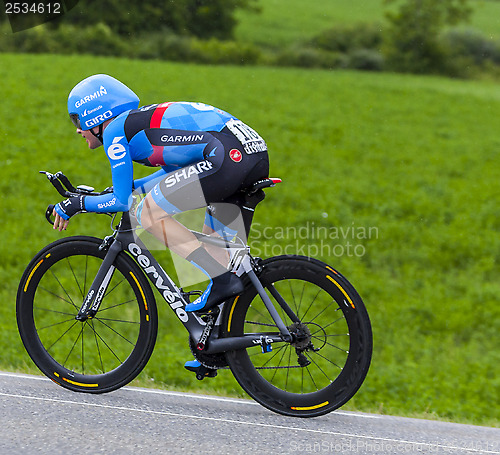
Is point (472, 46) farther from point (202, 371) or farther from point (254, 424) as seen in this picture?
point (254, 424)

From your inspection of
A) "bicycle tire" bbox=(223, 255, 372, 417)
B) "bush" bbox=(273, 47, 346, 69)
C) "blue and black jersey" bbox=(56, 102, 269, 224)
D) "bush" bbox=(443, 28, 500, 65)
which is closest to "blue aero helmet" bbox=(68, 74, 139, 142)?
"blue and black jersey" bbox=(56, 102, 269, 224)

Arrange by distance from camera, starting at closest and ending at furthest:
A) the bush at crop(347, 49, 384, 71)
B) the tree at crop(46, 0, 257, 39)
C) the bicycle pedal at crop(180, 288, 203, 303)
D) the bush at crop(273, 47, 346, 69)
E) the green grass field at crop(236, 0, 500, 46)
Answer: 1. the bicycle pedal at crop(180, 288, 203, 303)
2. the tree at crop(46, 0, 257, 39)
3. the bush at crop(273, 47, 346, 69)
4. the bush at crop(347, 49, 384, 71)
5. the green grass field at crop(236, 0, 500, 46)

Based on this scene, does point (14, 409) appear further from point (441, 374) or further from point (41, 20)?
point (41, 20)

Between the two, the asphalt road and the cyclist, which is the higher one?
the cyclist

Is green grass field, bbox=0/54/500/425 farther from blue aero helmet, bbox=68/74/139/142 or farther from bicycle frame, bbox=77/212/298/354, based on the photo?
blue aero helmet, bbox=68/74/139/142

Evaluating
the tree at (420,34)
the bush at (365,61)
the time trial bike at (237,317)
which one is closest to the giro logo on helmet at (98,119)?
the time trial bike at (237,317)

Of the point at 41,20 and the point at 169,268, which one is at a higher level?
the point at 41,20

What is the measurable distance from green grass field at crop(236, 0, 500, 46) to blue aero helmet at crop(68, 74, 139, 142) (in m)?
46.8

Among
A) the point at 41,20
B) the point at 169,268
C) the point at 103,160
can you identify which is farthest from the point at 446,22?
the point at 169,268

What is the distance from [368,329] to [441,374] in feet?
10.2

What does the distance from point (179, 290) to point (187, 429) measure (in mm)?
898

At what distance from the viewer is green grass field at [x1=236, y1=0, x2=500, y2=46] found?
58031 mm

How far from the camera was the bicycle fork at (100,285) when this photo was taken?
436 centimetres

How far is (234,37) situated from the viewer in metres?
46.8
